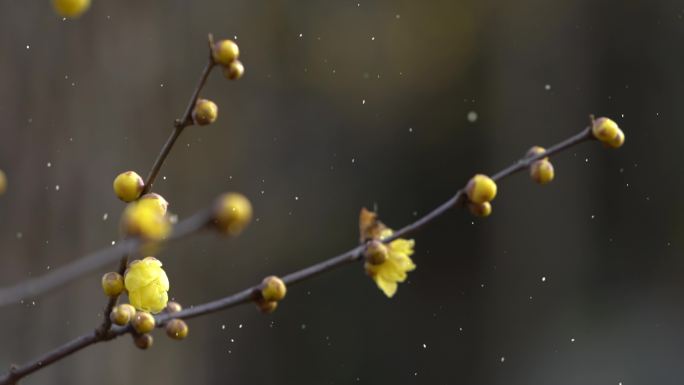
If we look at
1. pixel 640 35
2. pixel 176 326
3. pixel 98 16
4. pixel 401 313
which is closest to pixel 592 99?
pixel 640 35

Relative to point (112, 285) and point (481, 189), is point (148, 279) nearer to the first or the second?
point (112, 285)

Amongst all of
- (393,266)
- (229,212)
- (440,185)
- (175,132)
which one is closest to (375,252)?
(393,266)

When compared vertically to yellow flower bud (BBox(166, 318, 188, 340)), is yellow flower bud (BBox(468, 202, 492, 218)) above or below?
above

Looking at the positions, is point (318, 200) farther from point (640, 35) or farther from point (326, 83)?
point (640, 35)

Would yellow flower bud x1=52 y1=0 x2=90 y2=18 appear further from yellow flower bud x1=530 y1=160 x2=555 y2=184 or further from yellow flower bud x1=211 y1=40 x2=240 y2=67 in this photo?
yellow flower bud x1=530 y1=160 x2=555 y2=184

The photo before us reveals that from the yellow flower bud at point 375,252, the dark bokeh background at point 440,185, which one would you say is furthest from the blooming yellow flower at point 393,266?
the dark bokeh background at point 440,185

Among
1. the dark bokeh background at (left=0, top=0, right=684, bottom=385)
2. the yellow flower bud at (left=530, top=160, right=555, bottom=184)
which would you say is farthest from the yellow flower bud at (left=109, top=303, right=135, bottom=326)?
the dark bokeh background at (left=0, top=0, right=684, bottom=385)
